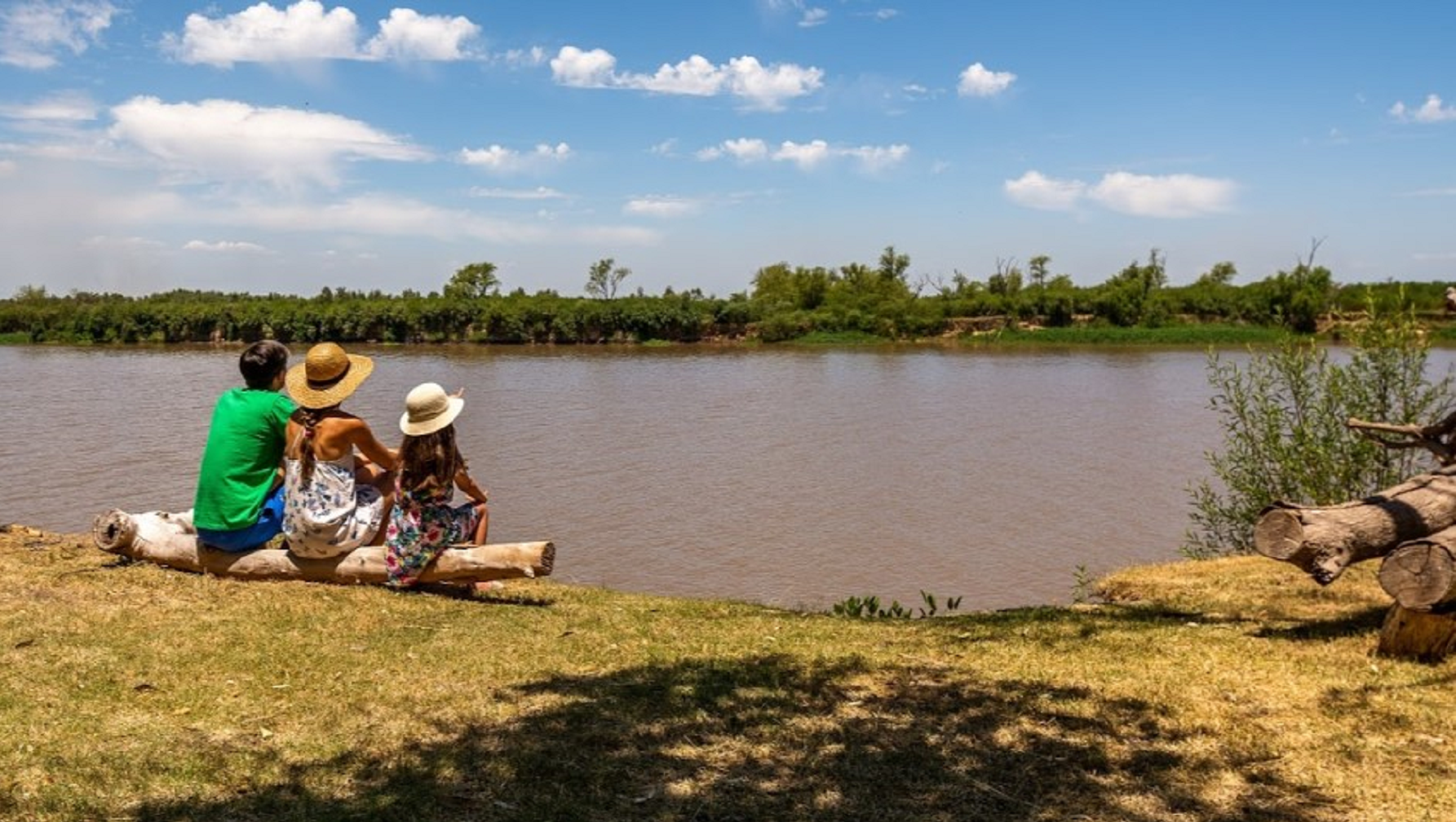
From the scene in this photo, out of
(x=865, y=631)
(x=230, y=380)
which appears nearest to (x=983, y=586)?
(x=865, y=631)

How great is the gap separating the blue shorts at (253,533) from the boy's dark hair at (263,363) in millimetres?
728

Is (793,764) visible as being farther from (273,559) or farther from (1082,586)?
(1082,586)

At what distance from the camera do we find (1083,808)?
4.14m

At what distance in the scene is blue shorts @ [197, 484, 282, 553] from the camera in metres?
7.27

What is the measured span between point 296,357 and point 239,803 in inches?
2340

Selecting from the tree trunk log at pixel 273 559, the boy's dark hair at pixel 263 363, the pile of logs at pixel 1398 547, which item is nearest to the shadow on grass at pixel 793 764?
the pile of logs at pixel 1398 547

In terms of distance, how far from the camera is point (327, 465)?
712cm

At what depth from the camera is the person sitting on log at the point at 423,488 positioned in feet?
23.3

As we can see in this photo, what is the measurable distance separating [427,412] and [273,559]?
1462 millimetres

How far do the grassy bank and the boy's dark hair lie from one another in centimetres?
134

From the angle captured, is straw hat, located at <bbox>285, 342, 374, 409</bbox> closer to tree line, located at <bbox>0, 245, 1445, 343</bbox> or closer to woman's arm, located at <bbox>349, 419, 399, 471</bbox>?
woman's arm, located at <bbox>349, 419, 399, 471</bbox>

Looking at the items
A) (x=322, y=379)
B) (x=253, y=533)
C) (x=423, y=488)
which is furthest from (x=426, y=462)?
(x=253, y=533)

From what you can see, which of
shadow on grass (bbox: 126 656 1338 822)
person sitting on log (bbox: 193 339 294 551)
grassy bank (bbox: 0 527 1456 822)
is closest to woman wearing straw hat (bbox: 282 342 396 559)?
person sitting on log (bbox: 193 339 294 551)

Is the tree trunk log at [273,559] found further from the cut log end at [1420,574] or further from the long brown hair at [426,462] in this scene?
the cut log end at [1420,574]
